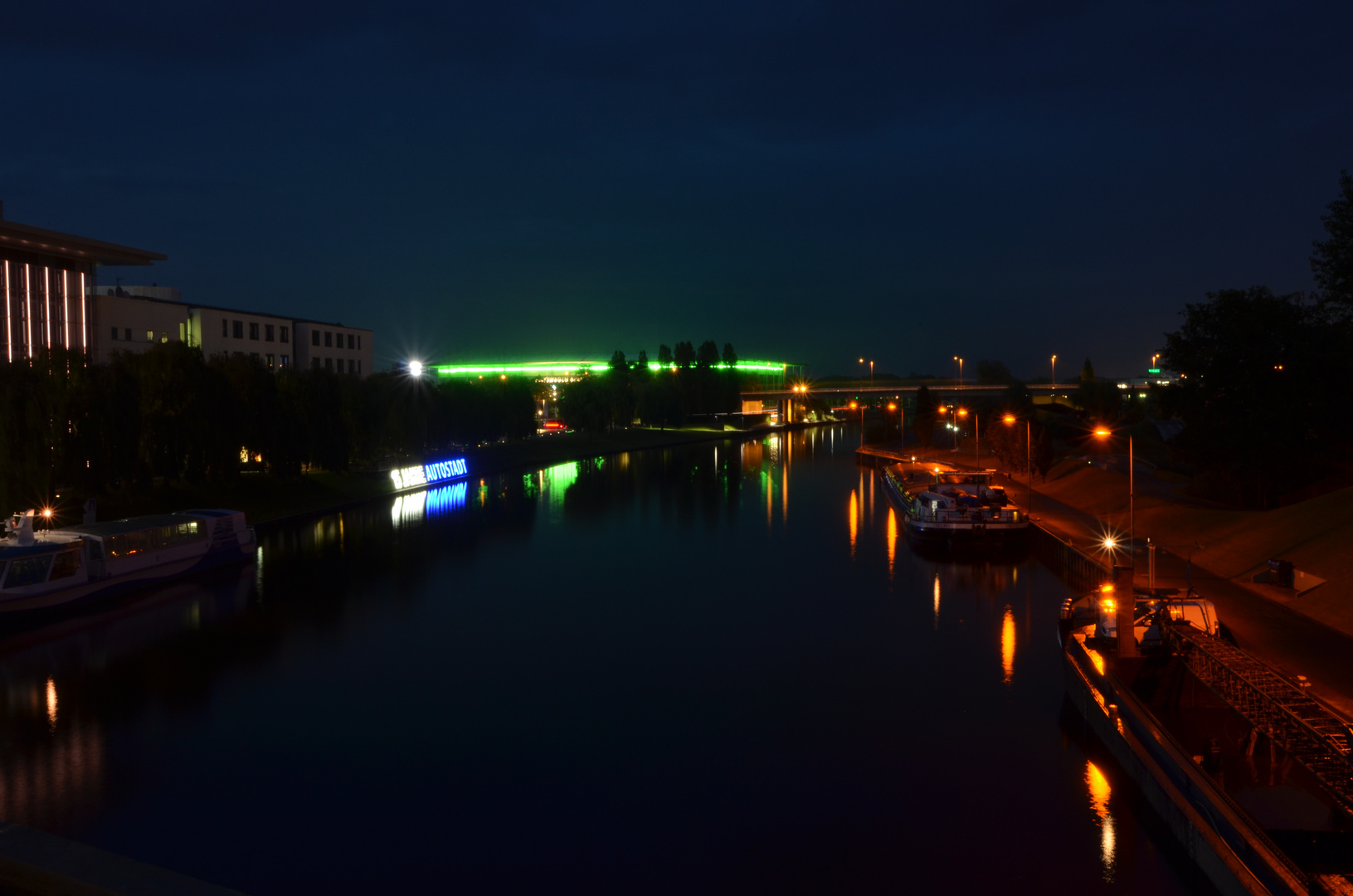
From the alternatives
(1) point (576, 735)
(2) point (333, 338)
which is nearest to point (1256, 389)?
(1) point (576, 735)

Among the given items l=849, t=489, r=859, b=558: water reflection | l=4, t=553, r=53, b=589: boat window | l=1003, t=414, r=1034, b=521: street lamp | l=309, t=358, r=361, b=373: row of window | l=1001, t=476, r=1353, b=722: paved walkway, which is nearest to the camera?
l=1001, t=476, r=1353, b=722: paved walkway

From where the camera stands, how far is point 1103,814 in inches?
648

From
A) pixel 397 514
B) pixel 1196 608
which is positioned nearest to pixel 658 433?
pixel 397 514

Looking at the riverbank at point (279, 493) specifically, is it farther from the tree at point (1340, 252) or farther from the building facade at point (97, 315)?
the tree at point (1340, 252)

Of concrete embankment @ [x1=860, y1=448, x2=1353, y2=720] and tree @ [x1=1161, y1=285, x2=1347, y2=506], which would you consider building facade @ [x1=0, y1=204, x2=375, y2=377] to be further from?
tree @ [x1=1161, y1=285, x2=1347, y2=506]

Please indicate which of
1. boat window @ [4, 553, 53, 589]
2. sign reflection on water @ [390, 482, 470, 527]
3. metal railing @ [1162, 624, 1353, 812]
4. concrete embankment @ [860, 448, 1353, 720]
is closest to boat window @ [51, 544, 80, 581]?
boat window @ [4, 553, 53, 589]

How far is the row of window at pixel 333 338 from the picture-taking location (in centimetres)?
9750

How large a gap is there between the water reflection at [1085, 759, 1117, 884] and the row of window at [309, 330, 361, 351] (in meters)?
91.2

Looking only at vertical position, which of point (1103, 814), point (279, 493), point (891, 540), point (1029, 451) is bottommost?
point (1103, 814)

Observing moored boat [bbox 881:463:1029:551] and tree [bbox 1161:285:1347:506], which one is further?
moored boat [bbox 881:463:1029:551]

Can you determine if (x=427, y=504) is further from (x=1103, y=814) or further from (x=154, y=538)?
(x=1103, y=814)

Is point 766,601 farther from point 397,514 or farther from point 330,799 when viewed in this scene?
point 397,514

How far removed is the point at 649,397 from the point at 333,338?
50.7 metres

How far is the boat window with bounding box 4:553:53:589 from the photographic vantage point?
28758 millimetres
